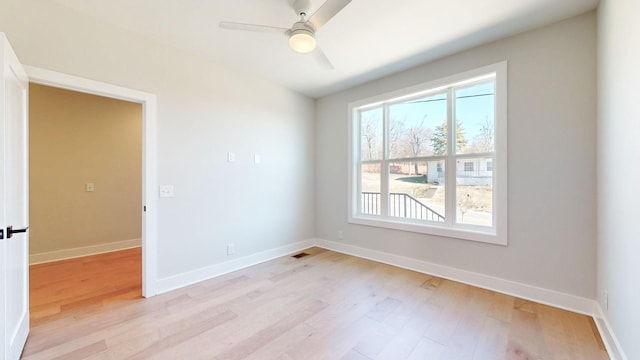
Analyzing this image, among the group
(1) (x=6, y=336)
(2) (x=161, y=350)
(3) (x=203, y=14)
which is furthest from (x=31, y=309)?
(3) (x=203, y=14)

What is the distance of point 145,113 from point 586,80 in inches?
163

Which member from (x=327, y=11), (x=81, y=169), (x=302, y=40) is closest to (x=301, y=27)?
(x=302, y=40)

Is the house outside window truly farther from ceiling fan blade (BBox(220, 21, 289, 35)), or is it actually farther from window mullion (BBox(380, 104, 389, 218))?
ceiling fan blade (BBox(220, 21, 289, 35))

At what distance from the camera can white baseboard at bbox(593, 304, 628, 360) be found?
1640 millimetres

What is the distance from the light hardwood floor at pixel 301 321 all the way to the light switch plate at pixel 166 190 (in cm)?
104

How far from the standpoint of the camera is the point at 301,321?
2150 millimetres

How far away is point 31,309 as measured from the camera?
7.61ft

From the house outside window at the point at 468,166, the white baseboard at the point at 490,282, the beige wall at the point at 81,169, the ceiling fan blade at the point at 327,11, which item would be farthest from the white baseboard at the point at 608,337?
the beige wall at the point at 81,169

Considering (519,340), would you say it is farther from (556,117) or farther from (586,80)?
(586,80)

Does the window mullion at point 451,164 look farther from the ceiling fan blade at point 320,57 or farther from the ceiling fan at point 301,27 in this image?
the ceiling fan at point 301,27

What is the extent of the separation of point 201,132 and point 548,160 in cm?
364

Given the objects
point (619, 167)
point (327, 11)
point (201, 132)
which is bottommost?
point (619, 167)

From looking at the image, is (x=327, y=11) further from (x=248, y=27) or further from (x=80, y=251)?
(x=80, y=251)

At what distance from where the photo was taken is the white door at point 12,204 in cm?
143
